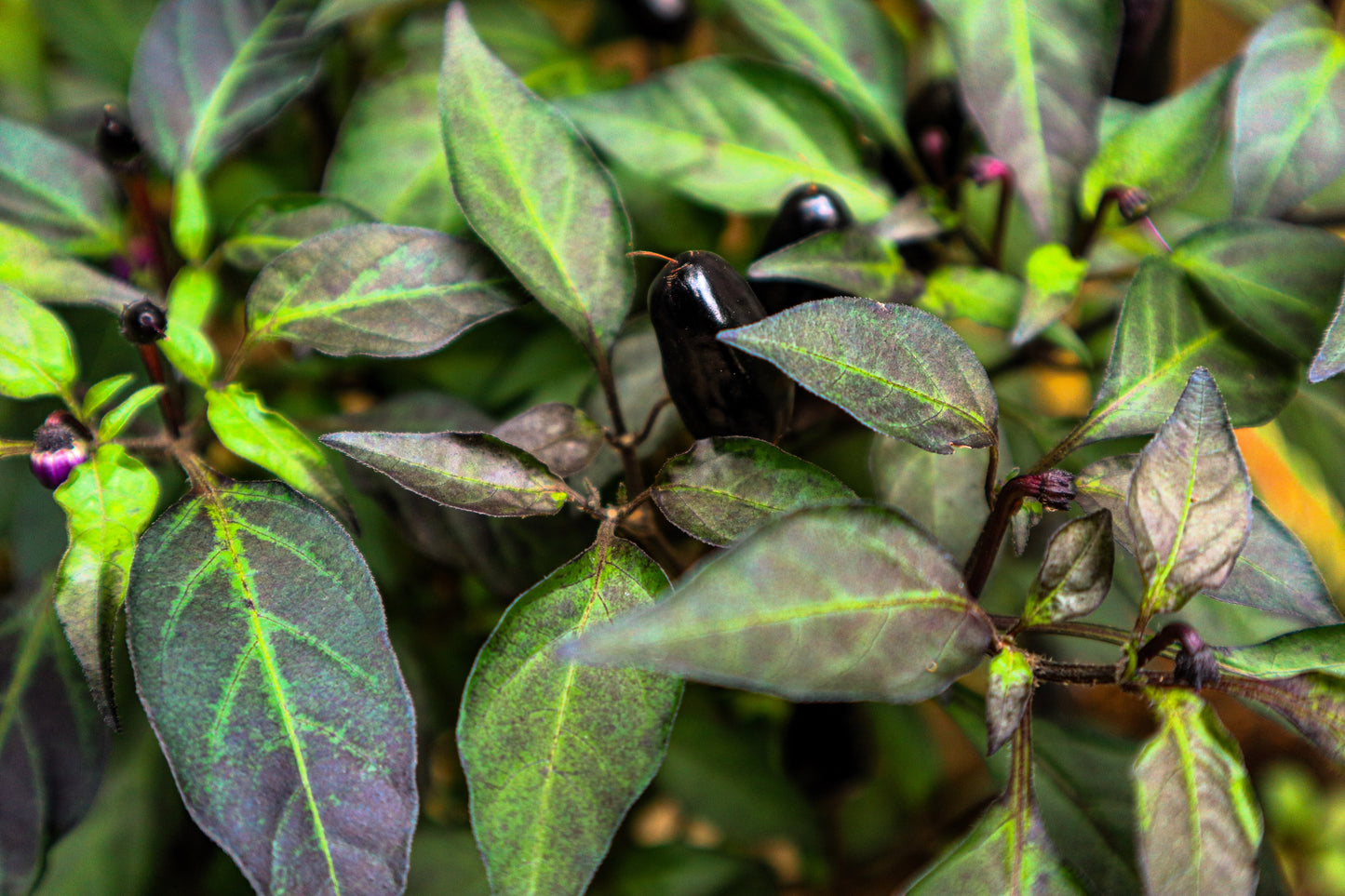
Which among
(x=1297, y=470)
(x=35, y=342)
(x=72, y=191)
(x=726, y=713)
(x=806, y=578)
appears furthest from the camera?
(x=726, y=713)

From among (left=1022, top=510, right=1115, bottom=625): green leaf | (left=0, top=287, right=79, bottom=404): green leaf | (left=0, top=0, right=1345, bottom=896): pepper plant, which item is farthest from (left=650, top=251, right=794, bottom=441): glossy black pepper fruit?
(left=0, top=287, right=79, bottom=404): green leaf

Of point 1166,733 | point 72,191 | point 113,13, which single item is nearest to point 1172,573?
point 1166,733

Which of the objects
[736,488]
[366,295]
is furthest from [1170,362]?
[366,295]

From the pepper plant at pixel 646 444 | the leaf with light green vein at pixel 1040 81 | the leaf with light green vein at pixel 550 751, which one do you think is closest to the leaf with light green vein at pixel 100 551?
the pepper plant at pixel 646 444

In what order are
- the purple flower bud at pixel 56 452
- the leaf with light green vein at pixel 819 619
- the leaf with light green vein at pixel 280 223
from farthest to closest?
the leaf with light green vein at pixel 280 223 → the purple flower bud at pixel 56 452 → the leaf with light green vein at pixel 819 619

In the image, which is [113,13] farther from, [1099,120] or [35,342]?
[1099,120]

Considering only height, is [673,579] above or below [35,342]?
below

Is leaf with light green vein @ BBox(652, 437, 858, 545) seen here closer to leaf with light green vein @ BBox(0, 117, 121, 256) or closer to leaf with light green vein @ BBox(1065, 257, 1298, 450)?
leaf with light green vein @ BBox(1065, 257, 1298, 450)

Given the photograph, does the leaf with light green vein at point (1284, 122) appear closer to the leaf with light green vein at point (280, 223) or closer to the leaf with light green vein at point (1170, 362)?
the leaf with light green vein at point (1170, 362)
